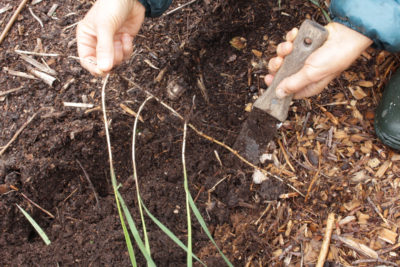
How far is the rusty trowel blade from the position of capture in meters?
1.61

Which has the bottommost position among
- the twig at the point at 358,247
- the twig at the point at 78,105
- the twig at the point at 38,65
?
the twig at the point at 358,247

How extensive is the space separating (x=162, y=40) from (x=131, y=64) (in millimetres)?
198

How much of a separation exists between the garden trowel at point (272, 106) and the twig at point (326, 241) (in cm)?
38

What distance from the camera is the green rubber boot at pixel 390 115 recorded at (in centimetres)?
153

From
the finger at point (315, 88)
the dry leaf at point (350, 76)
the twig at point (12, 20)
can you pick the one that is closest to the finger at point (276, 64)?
the finger at point (315, 88)

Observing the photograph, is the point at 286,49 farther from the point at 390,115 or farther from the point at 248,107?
the point at 390,115

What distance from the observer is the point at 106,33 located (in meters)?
1.31

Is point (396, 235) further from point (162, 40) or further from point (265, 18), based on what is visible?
point (162, 40)

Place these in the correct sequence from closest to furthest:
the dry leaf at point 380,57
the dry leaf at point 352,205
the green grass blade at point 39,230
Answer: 1. the green grass blade at point 39,230
2. the dry leaf at point 352,205
3. the dry leaf at point 380,57

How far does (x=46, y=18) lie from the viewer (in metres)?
1.84

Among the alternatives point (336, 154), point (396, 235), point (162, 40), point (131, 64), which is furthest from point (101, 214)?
point (396, 235)

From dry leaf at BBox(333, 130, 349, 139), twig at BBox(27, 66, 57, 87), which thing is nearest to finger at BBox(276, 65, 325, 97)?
dry leaf at BBox(333, 130, 349, 139)

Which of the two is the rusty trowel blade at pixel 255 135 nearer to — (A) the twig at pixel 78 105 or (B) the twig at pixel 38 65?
(A) the twig at pixel 78 105

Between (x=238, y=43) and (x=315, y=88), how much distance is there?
47 cm
